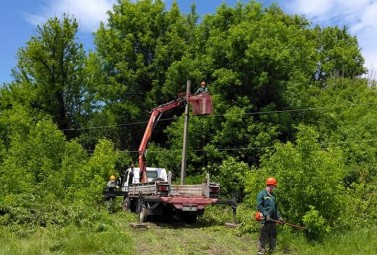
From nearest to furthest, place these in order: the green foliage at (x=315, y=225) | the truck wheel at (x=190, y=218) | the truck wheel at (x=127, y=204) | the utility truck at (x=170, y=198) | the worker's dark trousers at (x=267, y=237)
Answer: the worker's dark trousers at (x=267, y=237) → the green foliage at (x=315, y=225) → the utility truck at (x=170, y=198) → the truck wheel at (x=190, y=218) → the truck wheel at (x=127, y=204)

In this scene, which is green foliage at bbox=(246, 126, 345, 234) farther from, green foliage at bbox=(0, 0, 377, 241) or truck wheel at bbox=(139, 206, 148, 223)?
truck wheel at bbox=(139, 206, 148, 223)

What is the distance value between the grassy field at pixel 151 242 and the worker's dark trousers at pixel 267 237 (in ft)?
0.93

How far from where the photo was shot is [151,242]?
13.4 metres

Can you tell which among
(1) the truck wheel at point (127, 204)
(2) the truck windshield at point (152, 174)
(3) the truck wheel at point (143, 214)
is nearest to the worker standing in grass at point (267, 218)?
(3) the truck wheel at point (143, 214)

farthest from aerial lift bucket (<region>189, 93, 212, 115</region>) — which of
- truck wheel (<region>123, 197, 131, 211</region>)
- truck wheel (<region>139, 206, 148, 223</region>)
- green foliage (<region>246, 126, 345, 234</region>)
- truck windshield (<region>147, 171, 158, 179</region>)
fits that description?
green foliage (<region>246, 126, 345, 234</region>)

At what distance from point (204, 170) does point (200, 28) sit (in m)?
11.3

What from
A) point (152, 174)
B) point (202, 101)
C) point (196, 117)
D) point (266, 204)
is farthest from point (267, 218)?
point (196, 117)

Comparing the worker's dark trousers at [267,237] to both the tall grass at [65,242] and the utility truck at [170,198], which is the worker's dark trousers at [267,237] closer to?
the tall grass at [65,242]

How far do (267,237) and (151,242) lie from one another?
316 cm

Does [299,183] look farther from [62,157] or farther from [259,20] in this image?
[259,20]

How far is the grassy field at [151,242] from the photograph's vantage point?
1180cm

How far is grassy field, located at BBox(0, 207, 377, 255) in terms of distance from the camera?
38.7ft

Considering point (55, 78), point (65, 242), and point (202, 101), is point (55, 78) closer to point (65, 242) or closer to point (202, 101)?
point (202, 101)

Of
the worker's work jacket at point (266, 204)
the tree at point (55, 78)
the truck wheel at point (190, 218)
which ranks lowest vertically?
the truck wheel at point (190, 218)
